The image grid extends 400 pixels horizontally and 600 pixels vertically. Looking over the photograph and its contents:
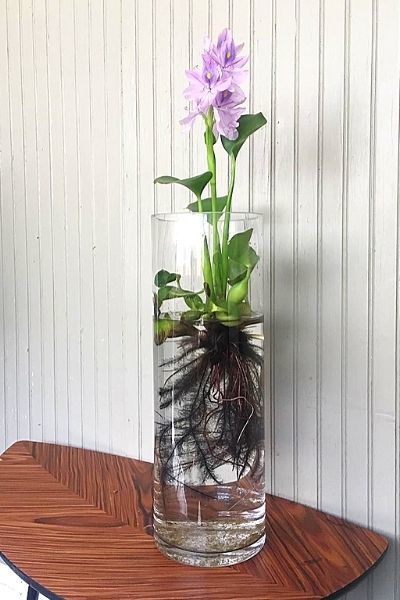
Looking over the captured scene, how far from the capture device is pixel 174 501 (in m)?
0.75

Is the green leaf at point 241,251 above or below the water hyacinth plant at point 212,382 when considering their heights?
above

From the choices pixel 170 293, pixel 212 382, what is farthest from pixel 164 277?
pixel 212 382

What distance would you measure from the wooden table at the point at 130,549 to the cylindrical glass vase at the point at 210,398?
0.03 meters

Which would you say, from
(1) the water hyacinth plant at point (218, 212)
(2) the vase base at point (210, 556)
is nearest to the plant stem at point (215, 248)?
(1) the water hyacinth plant at point (218, 212)

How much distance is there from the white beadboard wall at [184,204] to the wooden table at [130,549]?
0.08 m

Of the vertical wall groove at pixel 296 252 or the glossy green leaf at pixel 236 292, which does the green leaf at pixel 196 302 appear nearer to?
the glossy green leaf at pixel 236 292

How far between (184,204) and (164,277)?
10.7 inches

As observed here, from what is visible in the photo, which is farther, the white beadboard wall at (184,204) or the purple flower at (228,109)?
the white beadboard wall at (184,204)

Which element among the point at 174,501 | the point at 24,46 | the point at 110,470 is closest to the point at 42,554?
the point at 174,501

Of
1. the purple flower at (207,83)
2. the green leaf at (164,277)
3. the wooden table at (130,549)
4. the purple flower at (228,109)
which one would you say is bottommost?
the wooden table at (130,549)

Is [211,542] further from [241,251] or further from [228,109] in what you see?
[228,109]

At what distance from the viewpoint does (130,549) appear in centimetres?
77

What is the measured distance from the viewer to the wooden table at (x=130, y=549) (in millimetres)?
683

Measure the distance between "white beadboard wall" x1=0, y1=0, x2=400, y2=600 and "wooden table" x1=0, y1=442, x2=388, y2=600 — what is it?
85 millimetres
